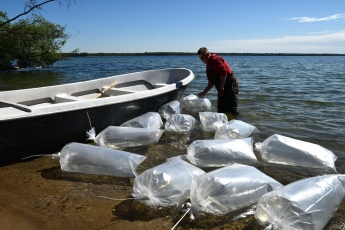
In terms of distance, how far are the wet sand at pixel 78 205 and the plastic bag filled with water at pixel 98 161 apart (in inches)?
3.0

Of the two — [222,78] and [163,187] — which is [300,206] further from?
[222,78]

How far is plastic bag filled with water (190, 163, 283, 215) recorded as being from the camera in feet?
8.95

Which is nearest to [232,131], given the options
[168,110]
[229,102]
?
[168,110]

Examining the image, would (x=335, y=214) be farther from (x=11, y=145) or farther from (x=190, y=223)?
(x=11, y=145)

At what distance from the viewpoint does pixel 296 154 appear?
3.92m

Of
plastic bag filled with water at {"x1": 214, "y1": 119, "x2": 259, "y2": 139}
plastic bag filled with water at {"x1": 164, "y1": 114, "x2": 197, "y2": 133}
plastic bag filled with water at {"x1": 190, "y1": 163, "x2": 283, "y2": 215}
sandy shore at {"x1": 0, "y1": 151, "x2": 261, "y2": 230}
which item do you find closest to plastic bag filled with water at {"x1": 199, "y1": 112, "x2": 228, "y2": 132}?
plastic bag filled with water at {"x1": 164, "y1": 114, "x2": 197, "y2": 133}

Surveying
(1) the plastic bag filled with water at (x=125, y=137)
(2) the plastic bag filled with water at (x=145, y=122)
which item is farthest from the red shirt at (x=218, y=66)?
(1) the plastic bag filled with water at (x=125, y=137)

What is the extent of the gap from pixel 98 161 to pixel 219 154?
1526mm

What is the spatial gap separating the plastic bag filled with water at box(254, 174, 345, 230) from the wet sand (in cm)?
23

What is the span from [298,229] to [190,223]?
916 mm

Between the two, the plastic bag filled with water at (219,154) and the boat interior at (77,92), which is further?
the boat interior at (77,92)

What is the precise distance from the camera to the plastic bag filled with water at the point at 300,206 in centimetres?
238

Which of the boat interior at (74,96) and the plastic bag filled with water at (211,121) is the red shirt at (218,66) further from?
the boat interior at (74,96)

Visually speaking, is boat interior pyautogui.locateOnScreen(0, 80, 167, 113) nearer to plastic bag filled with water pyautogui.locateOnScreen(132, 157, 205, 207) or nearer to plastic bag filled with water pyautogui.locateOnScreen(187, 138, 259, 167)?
plastic bag filled with water pyautogui.locateOnScreen(132, 157, 205, 207)
